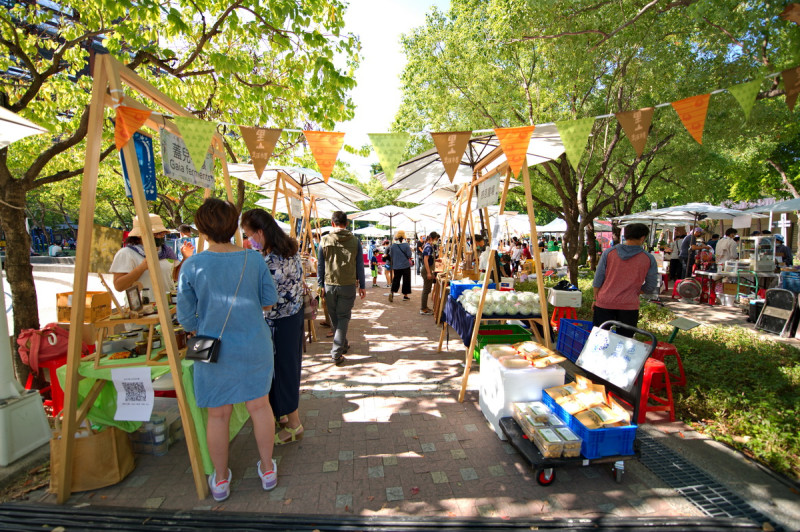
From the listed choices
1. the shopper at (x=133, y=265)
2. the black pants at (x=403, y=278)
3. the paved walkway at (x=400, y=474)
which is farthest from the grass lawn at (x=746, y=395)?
the black pants at (x=403, y=278)

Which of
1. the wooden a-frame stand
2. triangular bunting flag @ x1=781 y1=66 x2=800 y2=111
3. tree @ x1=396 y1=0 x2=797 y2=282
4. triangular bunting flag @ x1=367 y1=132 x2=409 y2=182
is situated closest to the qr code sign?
the wooden a-frame stand

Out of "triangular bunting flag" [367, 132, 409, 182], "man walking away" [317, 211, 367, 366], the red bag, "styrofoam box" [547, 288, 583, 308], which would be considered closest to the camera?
the red bag

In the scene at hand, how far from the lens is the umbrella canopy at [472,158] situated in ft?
14.6

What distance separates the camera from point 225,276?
240 cm

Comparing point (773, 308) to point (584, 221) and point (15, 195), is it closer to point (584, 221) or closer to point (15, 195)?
point (584, 221)

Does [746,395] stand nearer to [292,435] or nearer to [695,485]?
[695,485]

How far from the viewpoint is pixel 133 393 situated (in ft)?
8.90

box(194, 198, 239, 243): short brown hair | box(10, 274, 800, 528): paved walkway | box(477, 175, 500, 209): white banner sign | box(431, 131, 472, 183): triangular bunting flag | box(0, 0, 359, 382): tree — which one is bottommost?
box(10, 274, 800, 528): paved walkway

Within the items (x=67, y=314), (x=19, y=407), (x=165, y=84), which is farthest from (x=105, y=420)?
(x=165, y=84)

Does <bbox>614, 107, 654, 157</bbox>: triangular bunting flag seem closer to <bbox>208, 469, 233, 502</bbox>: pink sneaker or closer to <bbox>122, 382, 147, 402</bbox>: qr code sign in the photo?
<bbox>208, 469, 233, 502</bbox>: pink sneaker

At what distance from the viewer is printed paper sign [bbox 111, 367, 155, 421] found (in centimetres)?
268

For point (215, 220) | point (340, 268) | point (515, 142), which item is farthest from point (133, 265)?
point (515, 142)

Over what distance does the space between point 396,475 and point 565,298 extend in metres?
4.13

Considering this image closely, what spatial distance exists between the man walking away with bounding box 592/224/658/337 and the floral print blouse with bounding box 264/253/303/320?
3.27 meters
